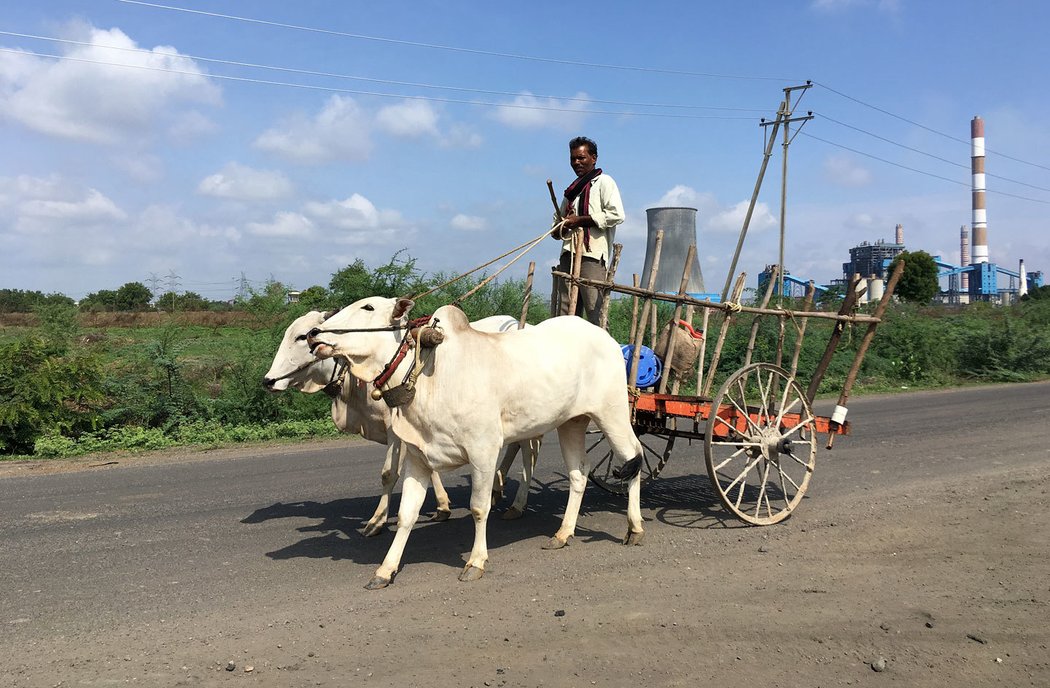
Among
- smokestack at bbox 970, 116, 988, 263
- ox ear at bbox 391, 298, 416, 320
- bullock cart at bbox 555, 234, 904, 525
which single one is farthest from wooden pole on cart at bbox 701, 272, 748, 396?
smokestack at bbox 970, 116, 988, 263

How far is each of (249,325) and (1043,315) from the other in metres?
26.1

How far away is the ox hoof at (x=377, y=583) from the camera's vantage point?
5.57m

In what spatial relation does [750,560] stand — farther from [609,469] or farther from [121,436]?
[121,436]

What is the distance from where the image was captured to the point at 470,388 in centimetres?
581

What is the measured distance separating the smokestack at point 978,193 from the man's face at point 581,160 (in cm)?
9733

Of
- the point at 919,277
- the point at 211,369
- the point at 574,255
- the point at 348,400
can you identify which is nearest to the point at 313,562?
the point at 348,400

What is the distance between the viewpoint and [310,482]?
30.2ft

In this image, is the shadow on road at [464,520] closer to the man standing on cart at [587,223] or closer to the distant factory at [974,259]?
the man standing on cart at [587,223]

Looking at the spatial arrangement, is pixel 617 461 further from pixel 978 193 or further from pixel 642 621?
pixel 978 193

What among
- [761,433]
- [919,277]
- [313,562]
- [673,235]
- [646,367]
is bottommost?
[313,562]

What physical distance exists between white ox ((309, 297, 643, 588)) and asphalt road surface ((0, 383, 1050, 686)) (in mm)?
487

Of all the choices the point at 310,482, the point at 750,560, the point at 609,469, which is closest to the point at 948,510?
the point at 750,560

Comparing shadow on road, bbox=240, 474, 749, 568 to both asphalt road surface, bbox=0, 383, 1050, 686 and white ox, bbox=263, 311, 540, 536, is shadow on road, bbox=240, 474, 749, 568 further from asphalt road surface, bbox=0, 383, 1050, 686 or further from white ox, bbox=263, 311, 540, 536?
white ox, bbox=263, 311, 540, 536

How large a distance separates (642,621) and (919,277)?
71.9 m
